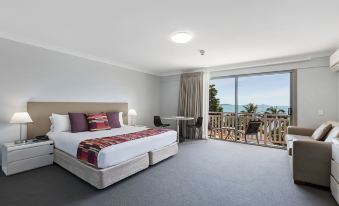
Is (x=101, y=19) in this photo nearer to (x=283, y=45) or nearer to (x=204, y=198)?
(x=204, y=198)

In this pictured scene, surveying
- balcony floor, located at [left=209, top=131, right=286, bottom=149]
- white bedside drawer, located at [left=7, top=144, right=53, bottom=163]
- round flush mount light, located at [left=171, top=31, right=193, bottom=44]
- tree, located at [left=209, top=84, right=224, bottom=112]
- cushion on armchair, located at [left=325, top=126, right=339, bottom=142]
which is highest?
round flush mount light, located at [left=171, top=31, right=193, bottom=44]

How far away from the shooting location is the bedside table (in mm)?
2597

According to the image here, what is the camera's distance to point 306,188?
2.34 metres

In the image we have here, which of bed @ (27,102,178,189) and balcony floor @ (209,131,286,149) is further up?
bed @ (27,102,178,189)

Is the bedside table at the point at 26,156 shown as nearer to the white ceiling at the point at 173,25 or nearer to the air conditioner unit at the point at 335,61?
the white ceiling at the point at 173,25

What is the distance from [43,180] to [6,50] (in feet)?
8.00

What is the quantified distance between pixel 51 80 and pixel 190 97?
4001mm

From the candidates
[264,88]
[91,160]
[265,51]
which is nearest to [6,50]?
[91,160]

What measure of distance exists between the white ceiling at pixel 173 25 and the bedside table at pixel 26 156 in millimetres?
1981

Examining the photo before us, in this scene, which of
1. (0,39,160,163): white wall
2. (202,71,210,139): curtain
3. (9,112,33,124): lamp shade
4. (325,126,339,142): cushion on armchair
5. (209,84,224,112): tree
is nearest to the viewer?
(325,126,339,142): cushion on armchair

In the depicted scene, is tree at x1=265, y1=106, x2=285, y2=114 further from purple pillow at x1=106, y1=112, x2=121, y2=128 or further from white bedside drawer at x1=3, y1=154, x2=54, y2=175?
white bedside drawer at x1=3, y1=154, x2=54, y2=175

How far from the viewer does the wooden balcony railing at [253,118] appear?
4.87m

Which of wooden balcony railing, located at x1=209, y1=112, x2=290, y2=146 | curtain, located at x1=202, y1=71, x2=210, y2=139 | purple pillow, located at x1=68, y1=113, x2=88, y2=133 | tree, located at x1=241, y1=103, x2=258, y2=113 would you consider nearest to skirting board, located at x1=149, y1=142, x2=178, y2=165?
purple pillow, located at x1=68, y1=113, x2=88, y2=133

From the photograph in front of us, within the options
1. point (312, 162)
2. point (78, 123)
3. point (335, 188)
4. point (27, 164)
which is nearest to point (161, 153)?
point (78, 123)
